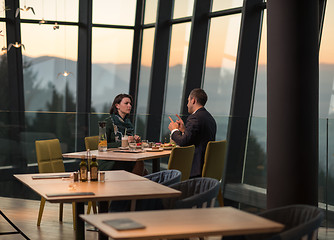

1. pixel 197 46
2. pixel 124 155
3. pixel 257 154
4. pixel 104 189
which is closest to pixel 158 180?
pixel 104 189

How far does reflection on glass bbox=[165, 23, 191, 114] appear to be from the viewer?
947 cm

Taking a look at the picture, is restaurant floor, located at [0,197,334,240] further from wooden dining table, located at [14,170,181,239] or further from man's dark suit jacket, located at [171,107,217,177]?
wooden dining table, located at [14,170,181,239]

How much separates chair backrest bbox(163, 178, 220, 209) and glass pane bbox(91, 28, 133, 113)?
667 cm

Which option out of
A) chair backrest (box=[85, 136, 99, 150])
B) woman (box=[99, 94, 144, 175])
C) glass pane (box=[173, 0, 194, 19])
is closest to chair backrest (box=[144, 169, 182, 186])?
woman (box=[99, 94, 144, 175])

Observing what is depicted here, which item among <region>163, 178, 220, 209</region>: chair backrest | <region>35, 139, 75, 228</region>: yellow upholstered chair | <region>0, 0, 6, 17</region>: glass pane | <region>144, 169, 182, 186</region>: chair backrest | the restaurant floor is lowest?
the restaurant floor

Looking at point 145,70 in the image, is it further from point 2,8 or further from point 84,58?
point 2,8

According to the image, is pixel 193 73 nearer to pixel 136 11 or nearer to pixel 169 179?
pixel 136 11

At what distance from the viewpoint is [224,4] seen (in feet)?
27.9

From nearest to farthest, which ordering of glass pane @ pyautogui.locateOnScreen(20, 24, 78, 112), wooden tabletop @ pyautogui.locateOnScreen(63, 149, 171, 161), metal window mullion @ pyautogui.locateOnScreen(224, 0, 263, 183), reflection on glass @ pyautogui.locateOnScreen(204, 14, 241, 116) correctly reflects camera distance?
1. wooden tabletop @ pyautogui.locateOnScreen(63, 149, 171, 161)
2. metal window mullion @ pyautogui.locateOnScreen(224, 0, 263, 183)
3. reflection on glass @ pyautogui.locateOnScreen(204, 14, 241, 116)
4. glass pane @ pyautogui.locateOnScreen(20, 24, 78, 112)

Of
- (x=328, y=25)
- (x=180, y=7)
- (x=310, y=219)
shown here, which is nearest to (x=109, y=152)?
(x=310, y=219)

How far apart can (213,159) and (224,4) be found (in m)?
3.91

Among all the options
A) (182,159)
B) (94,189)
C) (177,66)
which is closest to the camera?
(94,189)

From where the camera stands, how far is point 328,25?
275 inches

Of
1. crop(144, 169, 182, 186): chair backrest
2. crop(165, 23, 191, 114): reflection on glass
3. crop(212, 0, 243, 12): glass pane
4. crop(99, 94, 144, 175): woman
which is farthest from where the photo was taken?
crop(165, 23, 191, 114): reflection on glass
